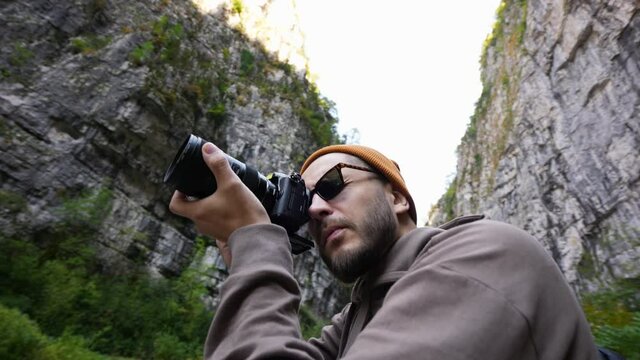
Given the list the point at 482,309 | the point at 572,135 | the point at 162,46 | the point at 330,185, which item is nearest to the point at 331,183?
the point at 330,185

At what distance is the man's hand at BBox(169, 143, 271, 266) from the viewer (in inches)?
43.4

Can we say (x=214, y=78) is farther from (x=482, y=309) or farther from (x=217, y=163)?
(x=482, y=309)

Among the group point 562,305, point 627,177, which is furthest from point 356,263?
point 627,177

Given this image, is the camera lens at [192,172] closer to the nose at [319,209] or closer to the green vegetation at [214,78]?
the nose at [319,209]

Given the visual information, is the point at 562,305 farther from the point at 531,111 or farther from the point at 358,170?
the point at 531,111

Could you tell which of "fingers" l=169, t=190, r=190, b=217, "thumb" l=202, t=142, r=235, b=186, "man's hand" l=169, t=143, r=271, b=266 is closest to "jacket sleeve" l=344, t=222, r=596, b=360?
"man's hand" l=169, t=143, r=271, b=266

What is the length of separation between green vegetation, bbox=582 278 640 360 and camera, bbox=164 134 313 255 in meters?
2.87

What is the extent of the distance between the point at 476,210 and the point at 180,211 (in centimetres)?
2366

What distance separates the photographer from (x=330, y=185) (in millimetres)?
1357

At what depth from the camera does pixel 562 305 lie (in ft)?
2.56

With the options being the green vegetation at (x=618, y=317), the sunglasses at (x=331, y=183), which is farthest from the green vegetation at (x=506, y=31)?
the sunglasses at (x=331, y=183)

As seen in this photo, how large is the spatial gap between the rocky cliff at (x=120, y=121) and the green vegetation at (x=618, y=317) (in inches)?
441

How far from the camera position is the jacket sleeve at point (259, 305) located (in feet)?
2.72

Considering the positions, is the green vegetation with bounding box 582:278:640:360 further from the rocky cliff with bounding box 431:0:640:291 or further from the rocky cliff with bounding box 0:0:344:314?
the rocky cliff with bounding box 0:0:344:314
